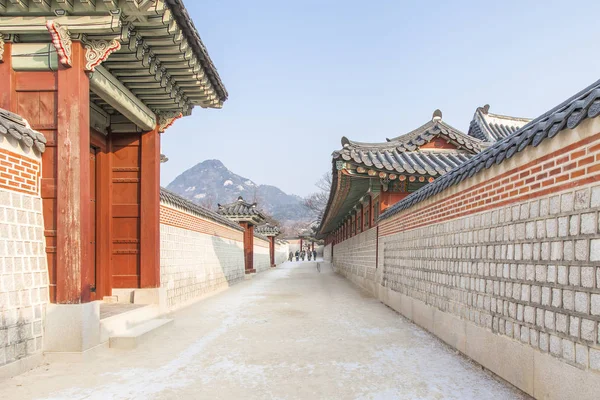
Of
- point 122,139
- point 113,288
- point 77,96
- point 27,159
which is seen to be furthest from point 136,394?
point 122,139

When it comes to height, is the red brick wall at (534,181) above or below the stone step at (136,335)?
above

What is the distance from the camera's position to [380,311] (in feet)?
28.9

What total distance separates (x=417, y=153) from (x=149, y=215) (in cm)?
781

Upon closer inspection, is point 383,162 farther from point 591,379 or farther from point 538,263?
point 591,379

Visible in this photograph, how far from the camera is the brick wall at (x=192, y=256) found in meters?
8.91

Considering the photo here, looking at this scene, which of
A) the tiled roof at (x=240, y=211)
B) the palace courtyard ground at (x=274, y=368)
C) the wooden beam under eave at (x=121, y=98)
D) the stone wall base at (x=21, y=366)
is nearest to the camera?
the palace courtyard ground at (x=274, y=368)

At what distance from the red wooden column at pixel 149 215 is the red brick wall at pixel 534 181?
4916 millimetres

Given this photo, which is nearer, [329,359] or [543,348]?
[543,348]

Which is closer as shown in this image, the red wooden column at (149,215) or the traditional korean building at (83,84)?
the traditional korean building at (83,84)

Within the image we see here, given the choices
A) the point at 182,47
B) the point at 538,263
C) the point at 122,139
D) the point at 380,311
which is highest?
the point at 182,47

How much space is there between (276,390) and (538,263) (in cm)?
255

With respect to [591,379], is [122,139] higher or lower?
higher

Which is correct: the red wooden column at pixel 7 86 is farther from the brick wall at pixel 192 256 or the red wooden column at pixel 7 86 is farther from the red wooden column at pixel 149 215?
the brick wall at pixel 192 256

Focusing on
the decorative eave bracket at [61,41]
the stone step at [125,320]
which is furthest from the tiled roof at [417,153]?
the decorative eave bracket at [61,41]
